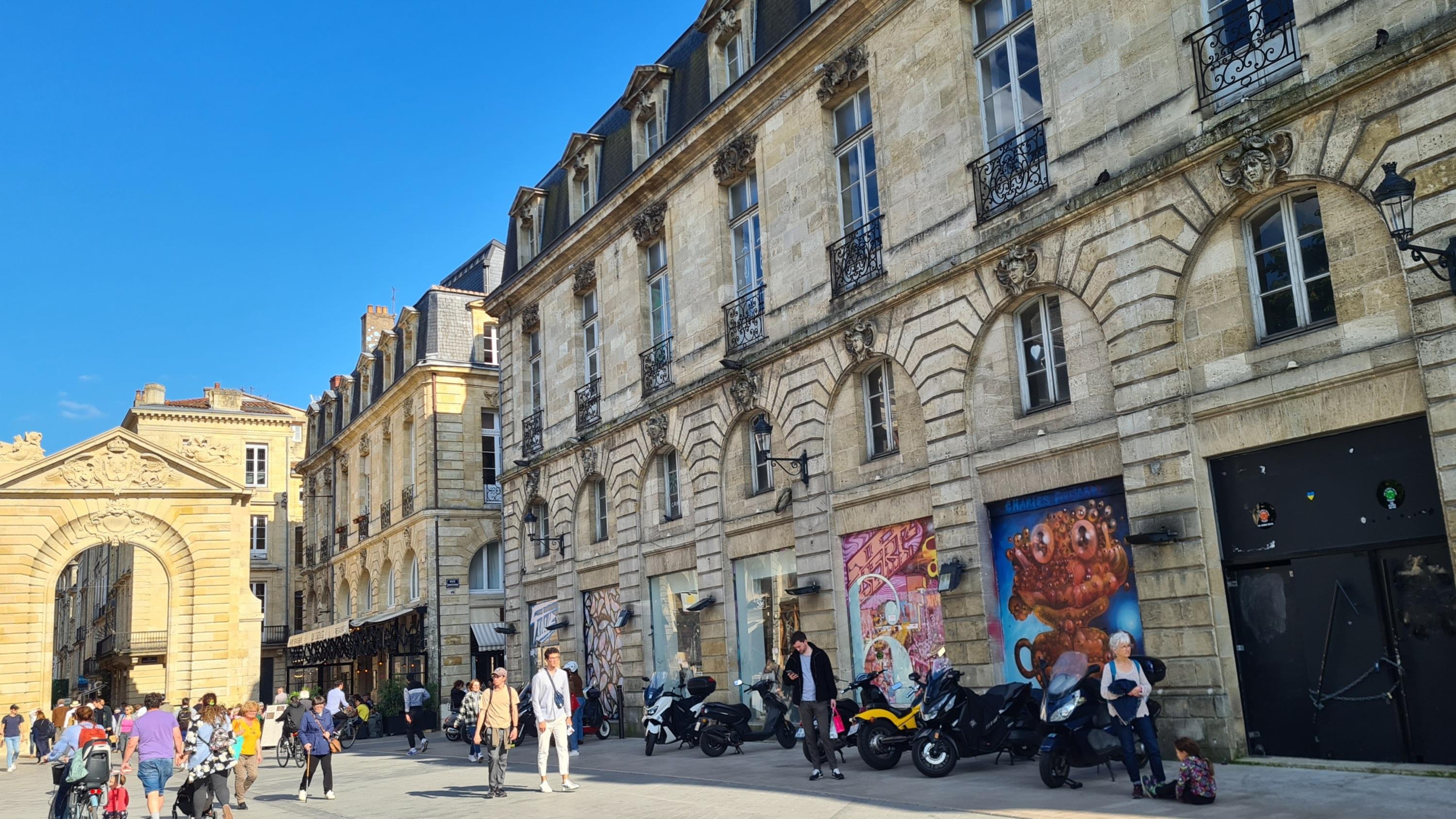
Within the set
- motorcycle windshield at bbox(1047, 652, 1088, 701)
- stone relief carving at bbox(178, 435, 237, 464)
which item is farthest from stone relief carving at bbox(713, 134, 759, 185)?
stone relief carving at bbox(178, 435, 237, 464)

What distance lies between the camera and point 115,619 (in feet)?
175

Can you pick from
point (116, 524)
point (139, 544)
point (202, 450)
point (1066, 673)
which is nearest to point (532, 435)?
point (139, 544)

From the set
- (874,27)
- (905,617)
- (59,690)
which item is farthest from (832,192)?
(59,690)

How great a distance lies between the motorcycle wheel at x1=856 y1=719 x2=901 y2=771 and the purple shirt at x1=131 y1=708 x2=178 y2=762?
22.2ft

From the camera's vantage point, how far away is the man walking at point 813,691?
12227 mm

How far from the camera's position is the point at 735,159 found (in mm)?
19438

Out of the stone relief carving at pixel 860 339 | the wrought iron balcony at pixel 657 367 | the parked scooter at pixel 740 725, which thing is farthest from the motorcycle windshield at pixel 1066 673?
the wrought iron balcony at pixel 657 367

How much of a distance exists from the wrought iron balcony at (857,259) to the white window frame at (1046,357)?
2640 mm

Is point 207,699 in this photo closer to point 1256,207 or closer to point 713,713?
point 713,713

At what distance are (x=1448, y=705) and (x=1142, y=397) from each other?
3.78m

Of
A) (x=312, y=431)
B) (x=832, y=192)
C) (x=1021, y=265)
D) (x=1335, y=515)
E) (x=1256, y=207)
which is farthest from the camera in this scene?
(x=312, y=431)

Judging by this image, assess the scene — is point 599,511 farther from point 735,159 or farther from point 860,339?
point 860,339

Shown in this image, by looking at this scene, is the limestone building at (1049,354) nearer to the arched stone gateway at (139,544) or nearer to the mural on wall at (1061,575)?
the mural on wall at (1061,575)

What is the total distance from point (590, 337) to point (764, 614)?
8714mm
